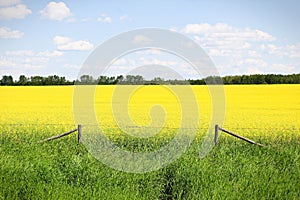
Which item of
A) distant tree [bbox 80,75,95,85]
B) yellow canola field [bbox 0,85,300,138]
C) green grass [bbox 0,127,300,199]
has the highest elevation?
distant tree [bbox 80,75,95,85]

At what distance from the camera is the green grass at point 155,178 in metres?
7.18

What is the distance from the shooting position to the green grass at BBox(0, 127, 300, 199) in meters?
7.18

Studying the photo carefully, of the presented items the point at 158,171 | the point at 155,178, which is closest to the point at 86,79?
the point at 158,171

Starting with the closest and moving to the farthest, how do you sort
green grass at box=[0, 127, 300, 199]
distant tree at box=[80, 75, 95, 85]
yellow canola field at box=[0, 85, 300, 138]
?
1. green grass at box=[0, 127, 300, 199]
2. distant tree at box=[80, 75, 95, 85]
3. yellow canola field at box=[0, 85, 300, 138]

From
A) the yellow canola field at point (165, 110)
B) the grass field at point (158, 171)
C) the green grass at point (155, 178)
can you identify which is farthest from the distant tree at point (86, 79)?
the green grass at point (155, 178)

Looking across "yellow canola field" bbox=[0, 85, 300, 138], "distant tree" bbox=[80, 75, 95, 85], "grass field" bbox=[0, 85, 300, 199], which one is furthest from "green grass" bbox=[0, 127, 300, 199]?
"yellow canola field" bbox=[0, 85, 300, 138]

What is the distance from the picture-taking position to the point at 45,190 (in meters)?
7.29

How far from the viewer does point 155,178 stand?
809 centimetres

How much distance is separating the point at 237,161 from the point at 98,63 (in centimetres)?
384

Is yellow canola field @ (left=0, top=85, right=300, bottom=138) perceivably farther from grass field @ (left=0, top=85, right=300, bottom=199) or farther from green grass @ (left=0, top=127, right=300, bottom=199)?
green grass @ (left=0, top=127, right=300, bottom=199)

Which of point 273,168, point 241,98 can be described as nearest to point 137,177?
point 273,168

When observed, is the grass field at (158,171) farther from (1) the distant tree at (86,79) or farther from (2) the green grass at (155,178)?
(1) the distant tree at (86,79)

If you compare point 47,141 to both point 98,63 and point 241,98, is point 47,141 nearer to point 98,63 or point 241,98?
point 98,63

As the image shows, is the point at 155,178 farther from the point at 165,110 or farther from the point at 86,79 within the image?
the point at 165,110
